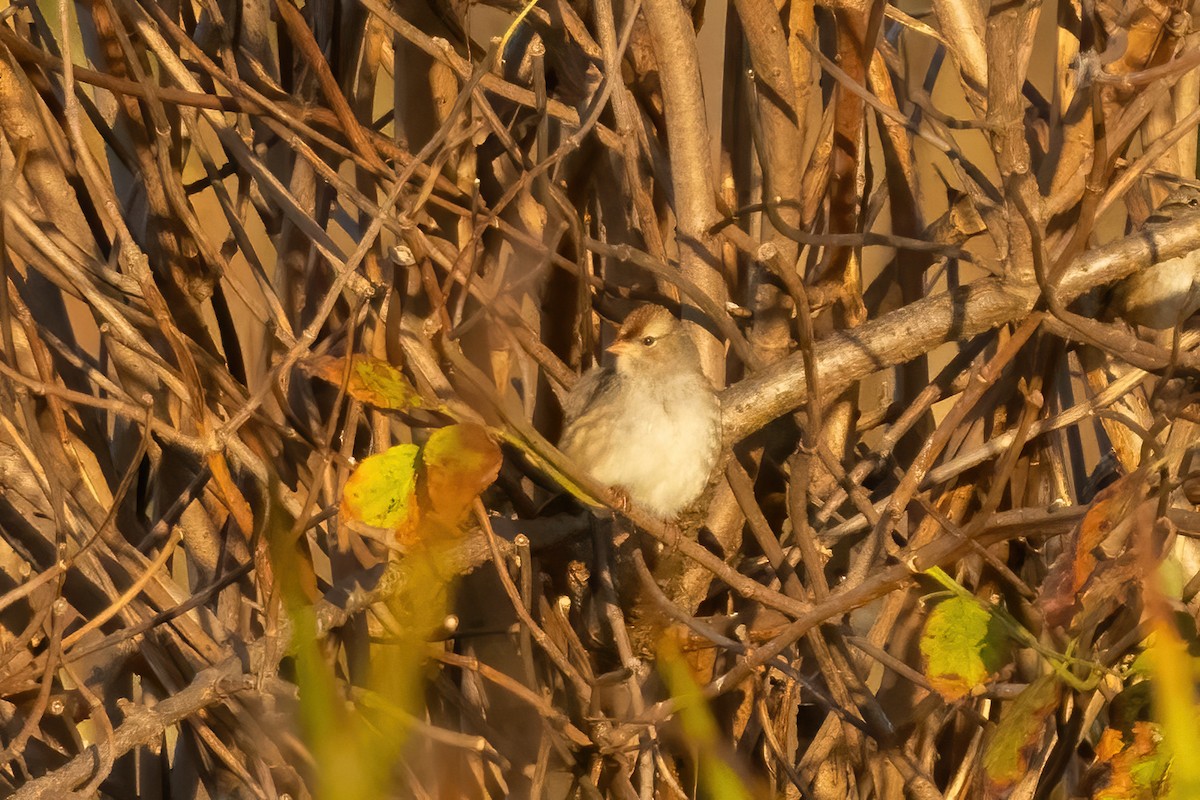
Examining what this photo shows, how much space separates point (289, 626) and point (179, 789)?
1.09m

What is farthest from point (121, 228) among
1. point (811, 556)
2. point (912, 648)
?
point (912, 648)

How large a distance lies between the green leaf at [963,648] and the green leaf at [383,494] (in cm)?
86

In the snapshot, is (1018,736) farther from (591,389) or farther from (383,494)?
(591,389)

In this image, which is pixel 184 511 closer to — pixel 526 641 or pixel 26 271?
pixel 26 271

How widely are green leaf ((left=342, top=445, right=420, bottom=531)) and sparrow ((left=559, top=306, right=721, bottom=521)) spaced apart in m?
1.04

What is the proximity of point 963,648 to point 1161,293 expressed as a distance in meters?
1.88

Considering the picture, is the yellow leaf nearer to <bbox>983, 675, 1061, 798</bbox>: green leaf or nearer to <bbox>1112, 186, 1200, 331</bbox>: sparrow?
<bbox>983, 675, 1061, 798</bbox>: green leaf

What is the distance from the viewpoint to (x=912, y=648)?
3.13 metres

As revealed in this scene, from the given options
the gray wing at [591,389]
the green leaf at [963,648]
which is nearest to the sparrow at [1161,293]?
the gray wing at [591,389]

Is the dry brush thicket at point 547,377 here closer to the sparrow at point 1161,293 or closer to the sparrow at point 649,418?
the sparrow at point 649,418

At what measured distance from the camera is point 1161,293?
11.9ft

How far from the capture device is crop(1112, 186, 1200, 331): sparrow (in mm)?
3528

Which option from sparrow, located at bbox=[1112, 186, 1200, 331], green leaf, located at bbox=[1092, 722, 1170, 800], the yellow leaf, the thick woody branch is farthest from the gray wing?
green leaf, located at bbox=[1092, 722, 1170, 800]

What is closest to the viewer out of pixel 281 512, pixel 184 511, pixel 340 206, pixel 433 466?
pixel 433 466
